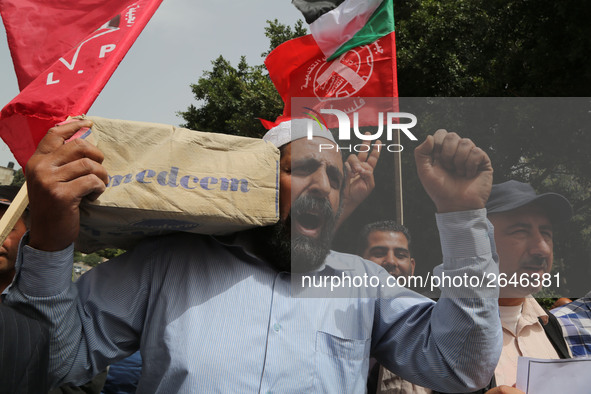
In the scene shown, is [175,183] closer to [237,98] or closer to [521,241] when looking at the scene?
[521,241]

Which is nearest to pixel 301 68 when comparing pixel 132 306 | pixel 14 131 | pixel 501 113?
pixel 14 131

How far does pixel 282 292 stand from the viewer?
1691 mm

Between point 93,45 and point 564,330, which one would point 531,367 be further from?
point 93,45

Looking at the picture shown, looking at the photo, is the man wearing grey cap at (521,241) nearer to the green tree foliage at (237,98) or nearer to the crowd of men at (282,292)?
the crowd of men at (282,292)

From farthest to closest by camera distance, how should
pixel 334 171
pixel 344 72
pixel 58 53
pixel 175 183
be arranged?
1. pixel 344 72
2. pixel 58 53
3. pixel 334 171
4. pixel 175 183

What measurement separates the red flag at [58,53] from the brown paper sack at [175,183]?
789 mm

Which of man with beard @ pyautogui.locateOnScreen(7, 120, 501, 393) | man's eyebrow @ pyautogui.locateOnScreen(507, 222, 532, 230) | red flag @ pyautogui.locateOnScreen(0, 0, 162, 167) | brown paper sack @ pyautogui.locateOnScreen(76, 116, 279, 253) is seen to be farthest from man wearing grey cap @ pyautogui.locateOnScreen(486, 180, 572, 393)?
red flag @ pyautogui.locateOnScreen(0, 0, 162, 167)

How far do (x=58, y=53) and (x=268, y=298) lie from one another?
170 centimetres

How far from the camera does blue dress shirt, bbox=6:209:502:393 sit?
1.44 m

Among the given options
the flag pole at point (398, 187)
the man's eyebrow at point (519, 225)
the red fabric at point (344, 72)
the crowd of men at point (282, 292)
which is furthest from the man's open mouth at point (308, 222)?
the red fabric at point (344, 72)

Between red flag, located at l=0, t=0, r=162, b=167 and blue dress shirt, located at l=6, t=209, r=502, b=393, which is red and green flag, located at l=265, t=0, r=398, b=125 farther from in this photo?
blue dress shirt, located at l=6, t=209, r=502, b=393

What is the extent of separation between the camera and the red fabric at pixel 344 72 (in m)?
3.89

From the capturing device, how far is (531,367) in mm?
1675

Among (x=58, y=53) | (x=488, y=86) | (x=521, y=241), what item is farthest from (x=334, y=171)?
(x=488, y=86)
